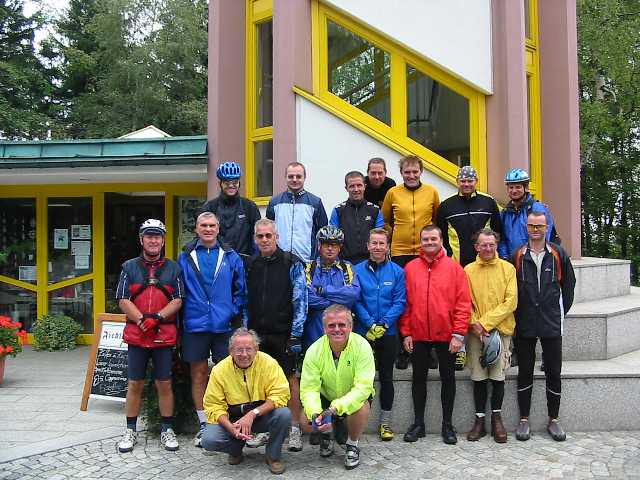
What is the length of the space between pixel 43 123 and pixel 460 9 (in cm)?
2740

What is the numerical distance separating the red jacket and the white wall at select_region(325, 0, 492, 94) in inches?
143

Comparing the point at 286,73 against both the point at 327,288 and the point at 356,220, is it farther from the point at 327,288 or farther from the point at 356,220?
the point at 327,288

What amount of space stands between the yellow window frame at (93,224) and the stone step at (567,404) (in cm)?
578

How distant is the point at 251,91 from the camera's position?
27.8 ft

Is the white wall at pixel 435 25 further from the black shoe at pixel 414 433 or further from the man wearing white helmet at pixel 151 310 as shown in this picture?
the black shoe at pixel 414 433

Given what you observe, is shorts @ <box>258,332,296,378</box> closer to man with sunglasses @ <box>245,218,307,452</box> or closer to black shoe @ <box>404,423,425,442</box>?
man with sunglasses @ <box>245,218,307,452</box>

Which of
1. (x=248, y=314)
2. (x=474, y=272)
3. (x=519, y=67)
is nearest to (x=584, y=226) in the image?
(x=519, y=67)

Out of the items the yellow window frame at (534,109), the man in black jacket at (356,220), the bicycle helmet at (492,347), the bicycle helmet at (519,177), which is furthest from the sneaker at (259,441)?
the yellow window frame at (534,109)

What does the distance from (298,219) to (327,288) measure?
0.81 meters

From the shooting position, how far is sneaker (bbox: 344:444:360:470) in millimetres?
4441

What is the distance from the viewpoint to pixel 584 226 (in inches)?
722

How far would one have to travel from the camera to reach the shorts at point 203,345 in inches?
191

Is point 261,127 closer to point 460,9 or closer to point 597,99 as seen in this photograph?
point 460,9

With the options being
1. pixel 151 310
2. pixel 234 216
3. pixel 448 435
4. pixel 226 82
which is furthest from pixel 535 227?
pixel 226 82
